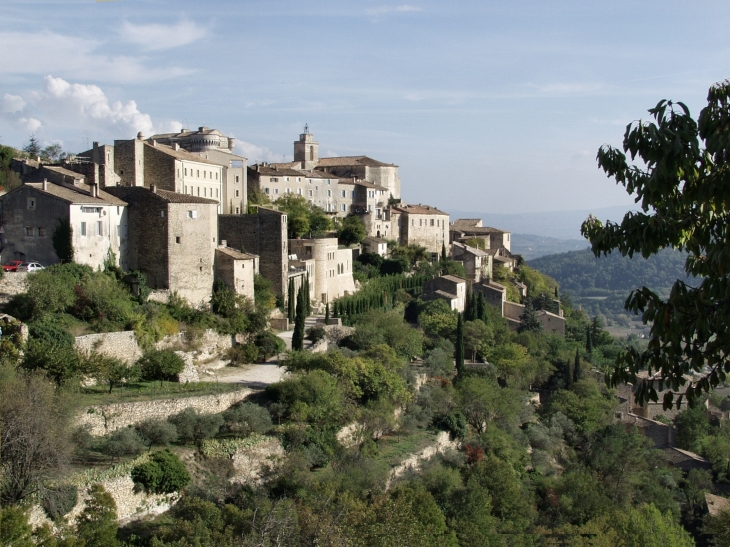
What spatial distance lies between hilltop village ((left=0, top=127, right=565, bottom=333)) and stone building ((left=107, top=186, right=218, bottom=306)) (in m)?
0.04

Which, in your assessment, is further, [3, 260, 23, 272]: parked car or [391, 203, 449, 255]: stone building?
[391, 203, 449, 255]: stone building

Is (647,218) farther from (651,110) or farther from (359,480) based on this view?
(359,480)

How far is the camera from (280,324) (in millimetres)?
33969

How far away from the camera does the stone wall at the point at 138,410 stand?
20.5 meters

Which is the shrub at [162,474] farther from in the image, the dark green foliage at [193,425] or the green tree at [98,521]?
the dark green foliage at [193,425]

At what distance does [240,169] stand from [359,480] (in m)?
23.3

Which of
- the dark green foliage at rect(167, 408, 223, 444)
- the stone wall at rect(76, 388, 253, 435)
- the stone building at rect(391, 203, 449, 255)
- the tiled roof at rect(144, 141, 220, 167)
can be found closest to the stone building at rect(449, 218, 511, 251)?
the stone building at rect(391, 203, 449, 255)

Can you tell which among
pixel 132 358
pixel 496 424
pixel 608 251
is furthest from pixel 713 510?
pixel 608 251

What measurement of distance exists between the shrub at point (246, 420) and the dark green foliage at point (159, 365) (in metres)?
2.23

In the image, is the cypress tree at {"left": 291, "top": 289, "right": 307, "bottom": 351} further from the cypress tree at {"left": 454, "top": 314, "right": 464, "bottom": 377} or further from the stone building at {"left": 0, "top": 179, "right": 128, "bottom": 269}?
the cypress tree at {"left": 454, "top": 314, "right": 464, "bottom": 377}

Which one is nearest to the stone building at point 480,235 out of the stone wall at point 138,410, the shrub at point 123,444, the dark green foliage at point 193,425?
the stone wall at point 138,410

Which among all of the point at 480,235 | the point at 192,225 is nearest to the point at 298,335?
the point at 192,225

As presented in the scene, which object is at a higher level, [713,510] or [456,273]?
[456,273]

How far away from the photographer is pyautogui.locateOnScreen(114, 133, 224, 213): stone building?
3275cm
